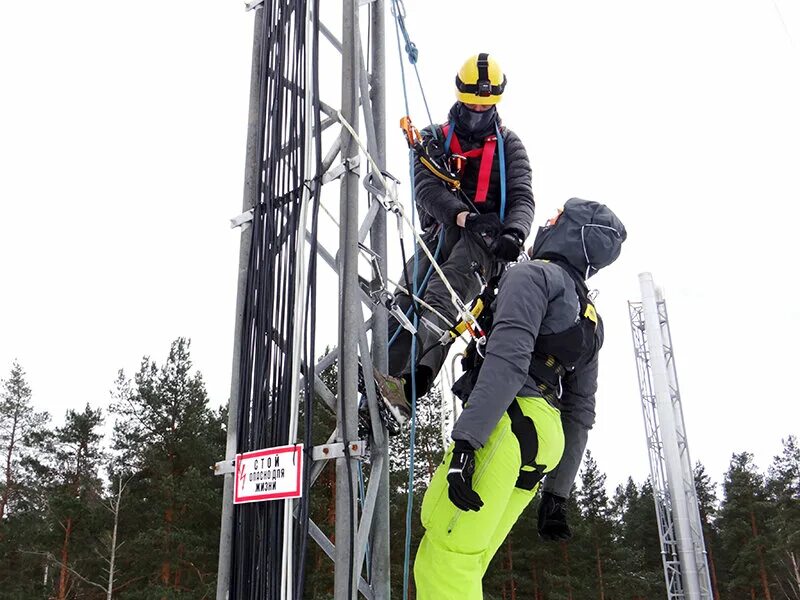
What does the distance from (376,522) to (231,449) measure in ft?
2.35

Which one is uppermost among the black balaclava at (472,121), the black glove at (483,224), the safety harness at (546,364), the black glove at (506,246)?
the black balaclava at (472,121)

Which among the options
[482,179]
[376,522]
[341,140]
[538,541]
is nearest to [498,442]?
[376,522]

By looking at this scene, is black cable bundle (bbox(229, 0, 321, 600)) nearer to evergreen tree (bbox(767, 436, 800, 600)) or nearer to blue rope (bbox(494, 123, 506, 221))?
blue rope (bbox(494, 123, 506, 221))

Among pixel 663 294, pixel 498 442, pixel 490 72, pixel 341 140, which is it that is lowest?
pixel 498 442

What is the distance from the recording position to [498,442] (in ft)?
8.65

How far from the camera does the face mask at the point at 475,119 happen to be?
3828mm

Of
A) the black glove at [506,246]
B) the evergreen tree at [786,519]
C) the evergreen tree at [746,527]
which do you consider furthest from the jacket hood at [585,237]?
the evergreen tree at [746,527]

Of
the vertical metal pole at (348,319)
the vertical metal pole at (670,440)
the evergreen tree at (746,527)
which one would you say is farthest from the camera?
the evergreen tree at (746,527)

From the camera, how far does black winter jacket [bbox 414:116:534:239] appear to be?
12.5ft

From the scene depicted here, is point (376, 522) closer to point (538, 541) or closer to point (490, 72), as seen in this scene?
point (490, 72)

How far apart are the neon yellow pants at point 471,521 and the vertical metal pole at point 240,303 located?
828 mm

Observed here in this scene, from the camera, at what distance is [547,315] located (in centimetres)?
289

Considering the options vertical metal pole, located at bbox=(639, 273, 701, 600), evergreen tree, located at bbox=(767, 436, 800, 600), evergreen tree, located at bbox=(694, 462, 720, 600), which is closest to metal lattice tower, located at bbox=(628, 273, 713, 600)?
vertical metal pole, located at bbox=(639, 273, 701, 600)

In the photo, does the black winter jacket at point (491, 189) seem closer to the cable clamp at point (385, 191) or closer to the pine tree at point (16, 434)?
the cable clamp at point (385, 191)
